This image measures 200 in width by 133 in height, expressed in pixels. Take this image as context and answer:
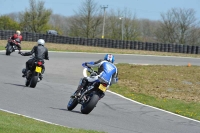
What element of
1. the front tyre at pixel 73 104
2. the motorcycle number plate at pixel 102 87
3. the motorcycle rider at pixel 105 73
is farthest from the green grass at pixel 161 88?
the motorcycle rider at pixel 105 73

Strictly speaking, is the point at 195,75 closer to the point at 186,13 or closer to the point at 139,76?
the point at 139,76

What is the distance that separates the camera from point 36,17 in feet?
267

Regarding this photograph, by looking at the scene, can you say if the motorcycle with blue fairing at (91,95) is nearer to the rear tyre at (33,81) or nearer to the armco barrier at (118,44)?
the rear tyre at (33,81)

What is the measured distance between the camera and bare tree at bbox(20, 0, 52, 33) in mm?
80875

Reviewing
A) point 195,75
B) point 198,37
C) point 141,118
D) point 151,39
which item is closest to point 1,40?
point 195,75

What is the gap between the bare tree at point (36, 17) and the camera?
265ft

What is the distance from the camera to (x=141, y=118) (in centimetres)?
1297

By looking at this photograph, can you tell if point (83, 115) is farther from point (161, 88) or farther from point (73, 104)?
point (161, 88)

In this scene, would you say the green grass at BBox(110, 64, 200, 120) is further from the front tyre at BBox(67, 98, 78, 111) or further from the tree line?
the tree line

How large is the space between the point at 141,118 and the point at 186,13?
8104cm

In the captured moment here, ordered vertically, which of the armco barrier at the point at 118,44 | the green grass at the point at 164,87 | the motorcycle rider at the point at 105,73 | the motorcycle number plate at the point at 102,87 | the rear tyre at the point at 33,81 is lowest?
the green grass at the point at 164,87

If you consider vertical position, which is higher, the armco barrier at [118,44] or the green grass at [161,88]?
the armco barrier at [118,44]

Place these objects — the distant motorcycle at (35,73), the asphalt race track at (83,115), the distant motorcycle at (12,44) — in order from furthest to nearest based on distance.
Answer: the distant motorcycle at (12,44), the distant motorcycle at (35,73), the asphalt race track at (83,115)

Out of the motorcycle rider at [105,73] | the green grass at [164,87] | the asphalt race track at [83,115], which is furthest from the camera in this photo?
the green grass at [164,87]
